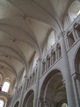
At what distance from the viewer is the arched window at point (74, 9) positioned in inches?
406

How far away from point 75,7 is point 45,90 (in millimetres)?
7744

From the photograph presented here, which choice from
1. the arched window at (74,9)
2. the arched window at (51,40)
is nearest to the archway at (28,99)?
the arched window at (51,40)

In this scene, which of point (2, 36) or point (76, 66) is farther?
point (2, 36)

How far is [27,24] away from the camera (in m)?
13.8

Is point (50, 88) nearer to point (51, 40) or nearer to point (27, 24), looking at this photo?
point (51, 40)

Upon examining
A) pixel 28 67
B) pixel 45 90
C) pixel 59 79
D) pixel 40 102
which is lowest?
pixel 40 102

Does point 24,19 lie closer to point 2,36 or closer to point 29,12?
point 29,12

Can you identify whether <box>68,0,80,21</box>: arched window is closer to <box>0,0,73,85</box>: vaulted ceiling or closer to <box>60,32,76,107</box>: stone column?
<box>0,0,73,85</box>: vaulted ceiling

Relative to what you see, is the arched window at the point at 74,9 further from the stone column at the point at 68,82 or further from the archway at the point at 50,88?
the archway at the point at 50,88

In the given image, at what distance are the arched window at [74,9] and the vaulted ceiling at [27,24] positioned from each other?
1.48 ft

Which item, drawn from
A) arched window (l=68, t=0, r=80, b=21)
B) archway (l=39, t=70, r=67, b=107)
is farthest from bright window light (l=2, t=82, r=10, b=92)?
arched window (l=68, t=0, r=80, b=21)

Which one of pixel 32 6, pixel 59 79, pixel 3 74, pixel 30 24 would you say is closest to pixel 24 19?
pixel 30 24

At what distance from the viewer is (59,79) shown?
359 inches

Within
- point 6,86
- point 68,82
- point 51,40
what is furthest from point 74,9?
point 6,86
